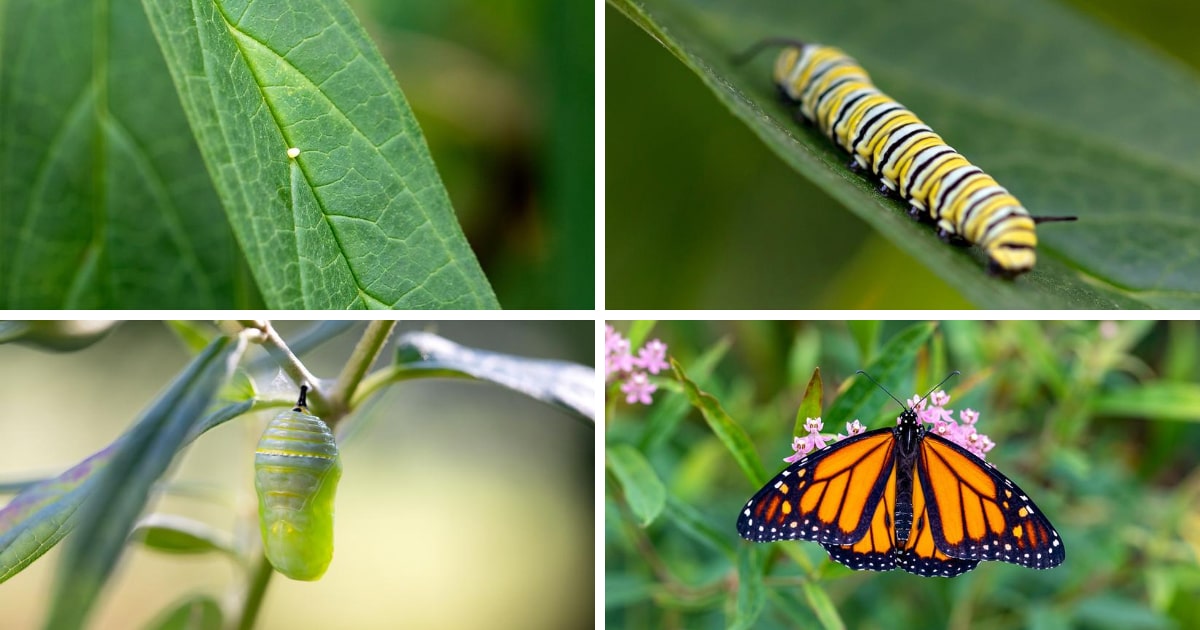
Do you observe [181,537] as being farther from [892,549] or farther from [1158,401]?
[1158,401]

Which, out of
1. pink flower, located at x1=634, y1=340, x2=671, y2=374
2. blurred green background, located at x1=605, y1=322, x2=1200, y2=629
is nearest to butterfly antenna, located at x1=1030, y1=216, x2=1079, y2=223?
blurred green background, located at x1=605, y1=322, x2=1200, y2=629

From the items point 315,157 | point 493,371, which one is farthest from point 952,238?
point 315,157

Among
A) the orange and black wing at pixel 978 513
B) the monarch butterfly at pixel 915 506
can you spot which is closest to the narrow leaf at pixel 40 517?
the monarch butterfly at pixel 915 506

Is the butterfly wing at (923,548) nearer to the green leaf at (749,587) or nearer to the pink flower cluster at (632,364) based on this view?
the green leaf at (749,587)

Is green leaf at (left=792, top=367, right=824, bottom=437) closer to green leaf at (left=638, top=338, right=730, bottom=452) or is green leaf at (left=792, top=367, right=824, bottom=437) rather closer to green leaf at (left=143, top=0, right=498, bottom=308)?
green leaf at (left=638, top=338, right=730, bottom=452)

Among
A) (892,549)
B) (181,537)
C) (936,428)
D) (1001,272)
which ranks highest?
(1001,272)

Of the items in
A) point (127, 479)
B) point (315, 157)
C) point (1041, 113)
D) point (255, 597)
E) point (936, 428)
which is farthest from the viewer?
point (1041, 113)
